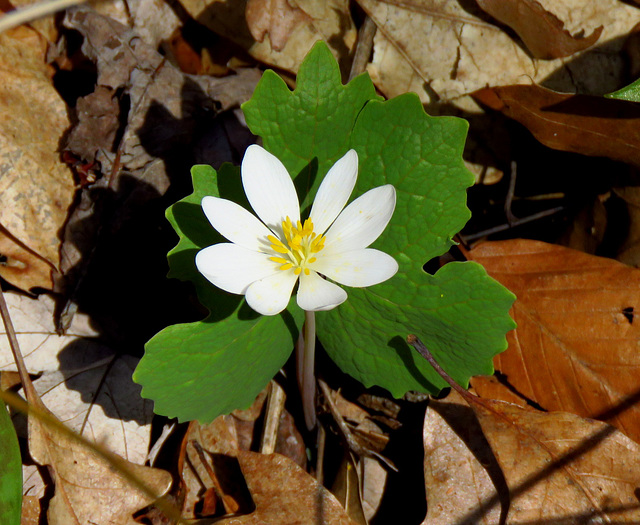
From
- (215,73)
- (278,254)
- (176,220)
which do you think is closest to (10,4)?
(215,73)

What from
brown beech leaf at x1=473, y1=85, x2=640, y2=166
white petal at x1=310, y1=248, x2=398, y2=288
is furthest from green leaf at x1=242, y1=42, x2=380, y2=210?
brown beech leaf at x1=473, y1=85, x2=640, y2=166

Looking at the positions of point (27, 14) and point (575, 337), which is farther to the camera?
point (575, 337)

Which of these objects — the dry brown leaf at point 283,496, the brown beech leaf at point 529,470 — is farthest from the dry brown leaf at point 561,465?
the dry brown leaf at point 283,496

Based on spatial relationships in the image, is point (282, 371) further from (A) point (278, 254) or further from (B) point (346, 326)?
(A) point (278, 254)

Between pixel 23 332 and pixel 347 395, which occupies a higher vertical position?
pixel 23 332

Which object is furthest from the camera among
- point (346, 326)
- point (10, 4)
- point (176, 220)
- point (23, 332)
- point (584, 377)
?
point (10, 4)

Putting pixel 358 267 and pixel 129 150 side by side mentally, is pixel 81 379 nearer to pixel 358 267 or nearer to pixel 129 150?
pixel 129 150

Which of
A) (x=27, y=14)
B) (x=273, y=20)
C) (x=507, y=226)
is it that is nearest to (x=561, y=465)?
(x=507, y=226)

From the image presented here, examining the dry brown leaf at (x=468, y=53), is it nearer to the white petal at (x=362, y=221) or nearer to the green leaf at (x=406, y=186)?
the green leaf at (x=406, y=186)

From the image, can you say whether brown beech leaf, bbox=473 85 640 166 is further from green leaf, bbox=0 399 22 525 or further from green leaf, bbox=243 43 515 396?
green leaf, bbox=0 399 22 525
